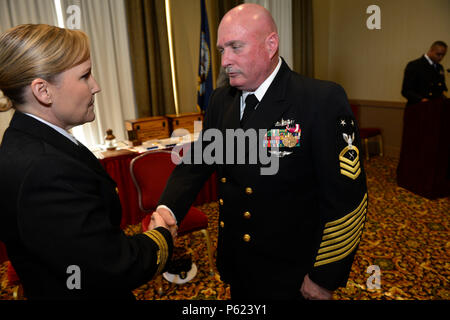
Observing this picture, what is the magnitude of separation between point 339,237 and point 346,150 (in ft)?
1.04

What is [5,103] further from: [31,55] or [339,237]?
[339,237]

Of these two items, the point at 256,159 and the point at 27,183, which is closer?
the point at 27,183

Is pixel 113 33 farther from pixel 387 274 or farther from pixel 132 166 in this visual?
pixel 387 274

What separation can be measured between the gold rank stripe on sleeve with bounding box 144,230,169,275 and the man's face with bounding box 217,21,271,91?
664 mm

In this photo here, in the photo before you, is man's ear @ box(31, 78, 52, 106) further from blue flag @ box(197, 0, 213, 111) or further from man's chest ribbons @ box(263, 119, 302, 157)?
blue flag @ box(197, 0, 213, 111)

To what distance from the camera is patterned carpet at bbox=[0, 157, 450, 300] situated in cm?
239

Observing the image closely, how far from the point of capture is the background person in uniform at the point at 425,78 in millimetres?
4598

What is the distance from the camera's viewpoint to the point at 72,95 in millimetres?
902

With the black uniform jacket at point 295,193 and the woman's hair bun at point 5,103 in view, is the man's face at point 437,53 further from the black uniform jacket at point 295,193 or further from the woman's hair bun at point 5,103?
the woman's hair bun at point 5,103

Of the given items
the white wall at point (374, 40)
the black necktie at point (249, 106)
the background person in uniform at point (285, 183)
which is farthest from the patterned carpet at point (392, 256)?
the white wall at point (374, 40)

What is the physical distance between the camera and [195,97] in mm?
5289

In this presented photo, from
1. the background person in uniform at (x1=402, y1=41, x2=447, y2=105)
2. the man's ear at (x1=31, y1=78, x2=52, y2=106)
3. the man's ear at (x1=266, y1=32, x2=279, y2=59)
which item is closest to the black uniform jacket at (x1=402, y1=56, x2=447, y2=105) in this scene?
the background person in uniform at (x1=402, y1=41, x2=447, y2=105)

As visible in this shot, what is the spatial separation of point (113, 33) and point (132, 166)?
8.81 feet
